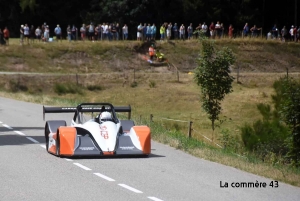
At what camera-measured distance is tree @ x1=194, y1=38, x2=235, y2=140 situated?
1447 inches

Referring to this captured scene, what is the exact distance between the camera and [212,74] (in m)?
36.9

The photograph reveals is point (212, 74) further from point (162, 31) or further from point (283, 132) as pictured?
point (162, 31)

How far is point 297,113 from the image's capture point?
79.2ft

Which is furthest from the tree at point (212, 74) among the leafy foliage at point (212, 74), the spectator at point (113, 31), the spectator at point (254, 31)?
the spectator at point (254, 31)

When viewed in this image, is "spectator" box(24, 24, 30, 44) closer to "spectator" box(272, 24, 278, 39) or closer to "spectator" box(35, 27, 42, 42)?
"spectator" box(35, 27, 42, 42)

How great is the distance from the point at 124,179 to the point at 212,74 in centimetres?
2178

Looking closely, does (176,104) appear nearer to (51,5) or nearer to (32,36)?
(32,36)

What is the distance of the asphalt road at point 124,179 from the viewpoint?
13.9 m

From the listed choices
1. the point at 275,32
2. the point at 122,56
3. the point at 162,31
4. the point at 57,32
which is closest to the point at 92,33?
the point at 57,32

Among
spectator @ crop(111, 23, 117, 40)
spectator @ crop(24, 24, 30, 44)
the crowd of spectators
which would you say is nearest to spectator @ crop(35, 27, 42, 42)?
the crowd of spectators

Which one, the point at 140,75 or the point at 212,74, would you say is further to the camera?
the point at 140,75

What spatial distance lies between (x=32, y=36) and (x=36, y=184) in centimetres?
6129

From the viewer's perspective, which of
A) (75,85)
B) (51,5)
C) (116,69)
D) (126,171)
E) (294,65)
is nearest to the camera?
(126,171)

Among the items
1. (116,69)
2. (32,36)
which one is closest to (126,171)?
(116,69)
